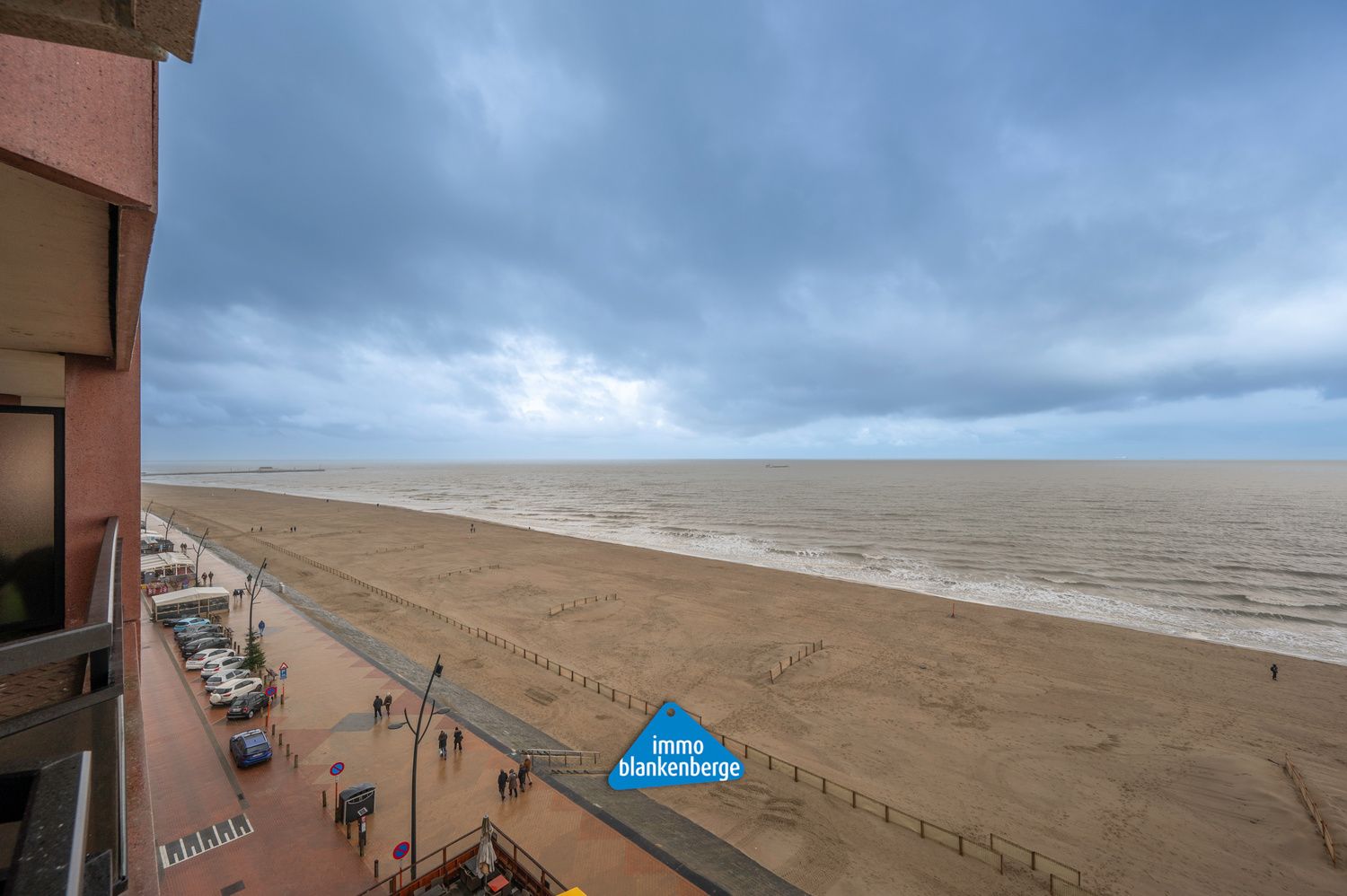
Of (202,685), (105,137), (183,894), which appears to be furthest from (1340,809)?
(202,685)

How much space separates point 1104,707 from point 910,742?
9.99 m

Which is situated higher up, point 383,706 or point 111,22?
point 111,22

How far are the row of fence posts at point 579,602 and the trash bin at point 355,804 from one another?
20532mm

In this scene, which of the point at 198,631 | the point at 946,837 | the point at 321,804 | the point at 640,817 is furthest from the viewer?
the point at 198,631

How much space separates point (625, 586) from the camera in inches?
1630

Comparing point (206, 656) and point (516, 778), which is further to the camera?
point (206, 656)

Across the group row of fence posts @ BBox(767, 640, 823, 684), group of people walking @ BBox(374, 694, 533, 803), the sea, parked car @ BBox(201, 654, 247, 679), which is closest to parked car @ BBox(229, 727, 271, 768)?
group of people walking @ BBox(374, 694, 533, 803)

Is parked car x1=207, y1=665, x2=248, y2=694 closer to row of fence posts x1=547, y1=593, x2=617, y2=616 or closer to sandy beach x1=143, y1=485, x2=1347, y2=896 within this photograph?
sandy beach x1=143, y1=485, x2=1347, y2=896

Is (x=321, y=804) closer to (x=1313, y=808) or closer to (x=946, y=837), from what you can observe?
(x=946, y=837)

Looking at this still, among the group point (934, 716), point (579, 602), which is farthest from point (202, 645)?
point (934, 716)

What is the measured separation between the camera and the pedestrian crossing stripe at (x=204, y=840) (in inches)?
489

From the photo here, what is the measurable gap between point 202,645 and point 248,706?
8.07 metres

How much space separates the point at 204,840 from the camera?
13.0m

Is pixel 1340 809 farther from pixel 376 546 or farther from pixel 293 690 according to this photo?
pixel 376 546
